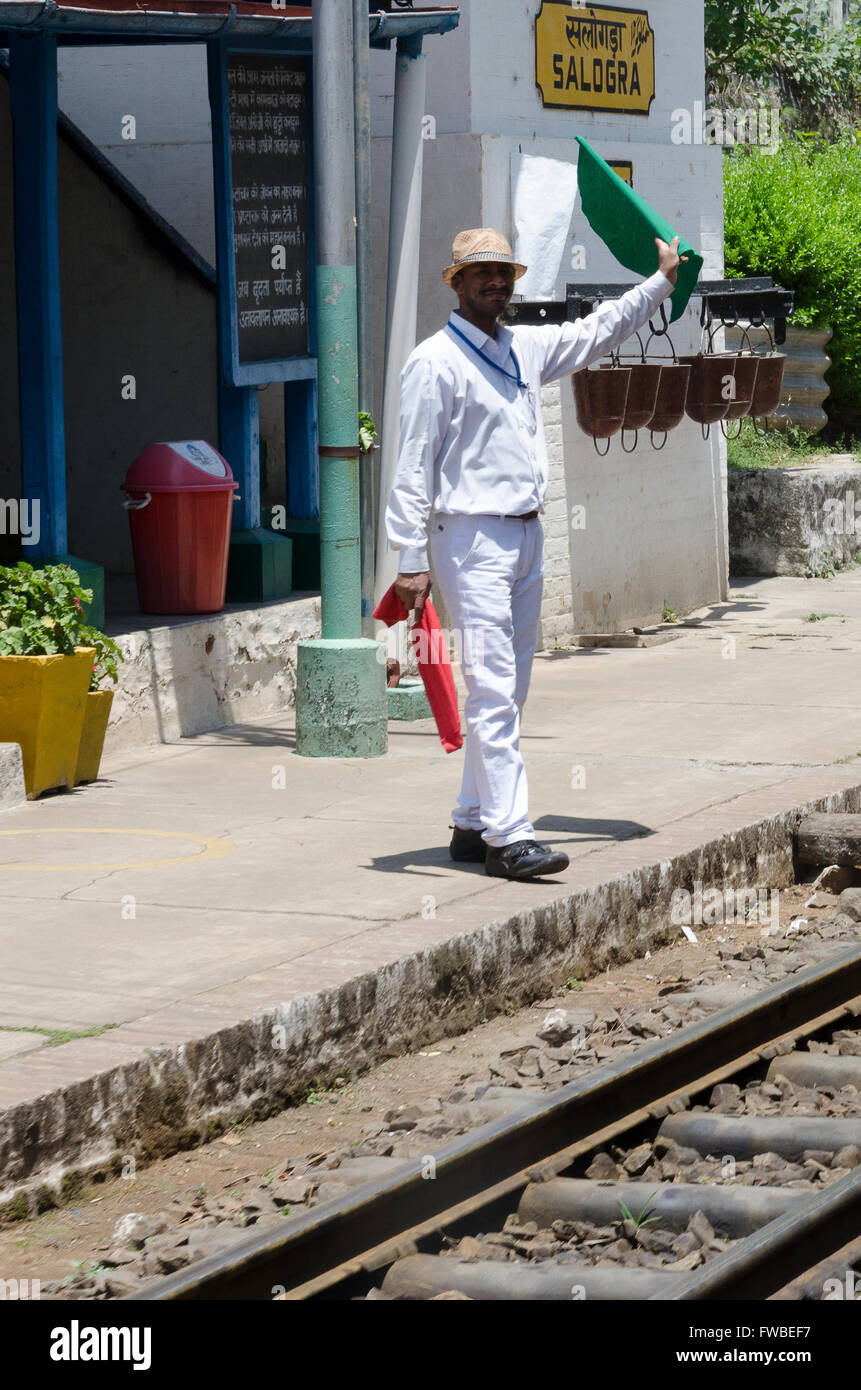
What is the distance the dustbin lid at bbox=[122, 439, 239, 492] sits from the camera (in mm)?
9633

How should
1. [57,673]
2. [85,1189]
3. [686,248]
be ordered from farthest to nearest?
[57,673], [686,248], [85,1189]

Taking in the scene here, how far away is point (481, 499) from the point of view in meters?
6.46

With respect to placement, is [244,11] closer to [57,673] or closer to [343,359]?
[343,359]

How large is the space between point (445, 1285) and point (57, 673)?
14.7ft

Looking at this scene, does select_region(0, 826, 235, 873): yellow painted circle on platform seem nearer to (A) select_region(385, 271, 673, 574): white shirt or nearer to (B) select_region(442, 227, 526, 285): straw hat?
(A) select_region(385, 271, 673, 574): white shirt

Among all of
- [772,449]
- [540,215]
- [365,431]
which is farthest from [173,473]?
[772,449]

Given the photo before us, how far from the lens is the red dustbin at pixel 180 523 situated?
380 inches

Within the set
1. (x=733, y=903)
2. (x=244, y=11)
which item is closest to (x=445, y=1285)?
(x=733, y=903)

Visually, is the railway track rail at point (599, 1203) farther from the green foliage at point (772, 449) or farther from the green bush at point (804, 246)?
the green bush at point (804, 246)

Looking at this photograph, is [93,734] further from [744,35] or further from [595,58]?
[744,35]

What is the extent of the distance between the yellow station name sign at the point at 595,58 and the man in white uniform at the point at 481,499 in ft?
20.1

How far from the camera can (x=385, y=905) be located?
6.41 meters

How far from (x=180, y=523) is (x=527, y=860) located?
12.0 ft

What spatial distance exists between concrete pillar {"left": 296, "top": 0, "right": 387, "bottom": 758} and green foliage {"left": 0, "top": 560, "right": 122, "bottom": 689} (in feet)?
3.36
